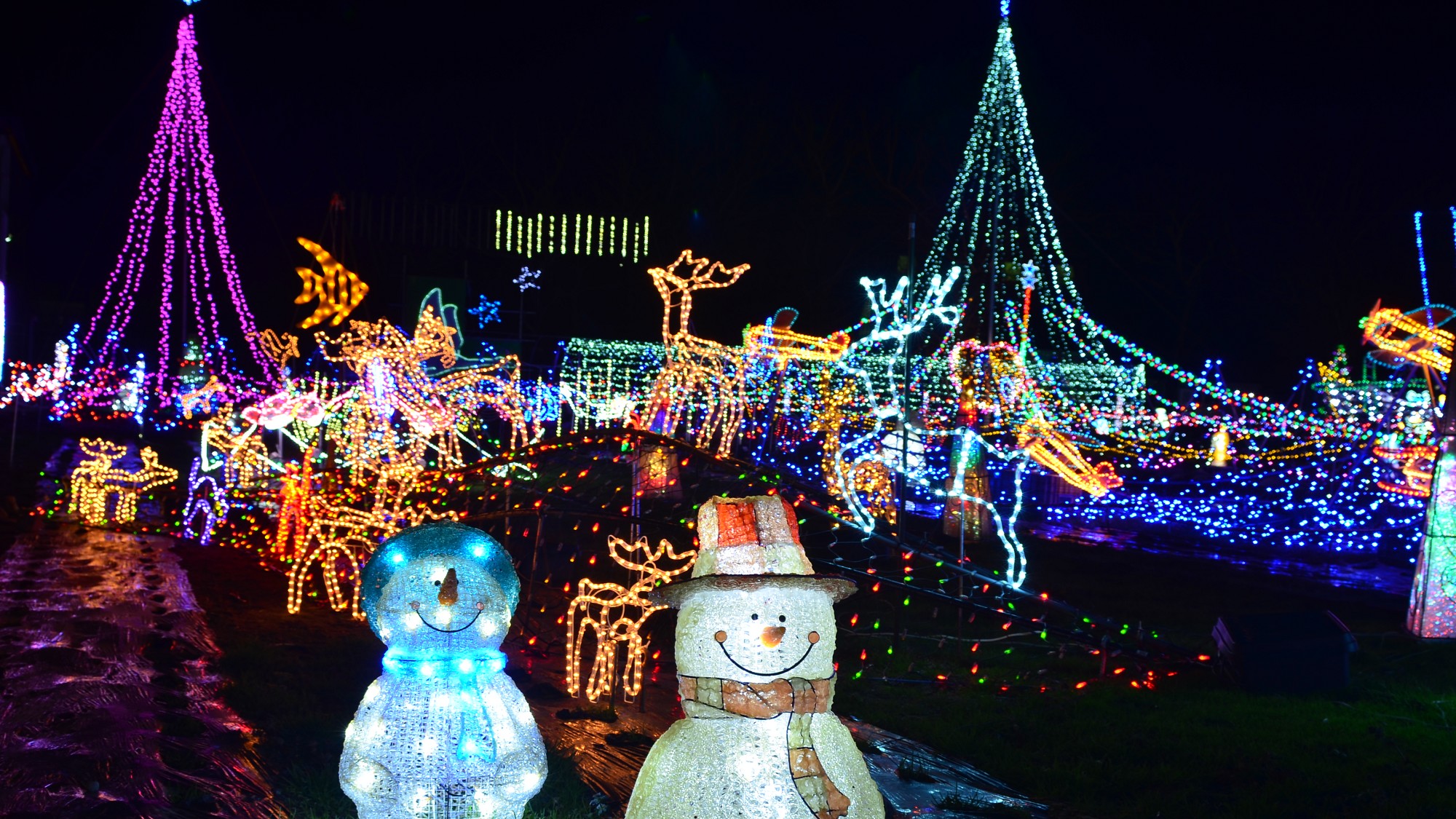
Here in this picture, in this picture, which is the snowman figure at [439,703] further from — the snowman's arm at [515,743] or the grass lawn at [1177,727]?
the grass lawn at [1177,727]

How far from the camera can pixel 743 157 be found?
28.3 meters

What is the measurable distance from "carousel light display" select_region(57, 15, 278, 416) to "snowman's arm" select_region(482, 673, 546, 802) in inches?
620

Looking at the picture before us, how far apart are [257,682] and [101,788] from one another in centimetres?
193

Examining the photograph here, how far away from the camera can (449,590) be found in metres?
4.26

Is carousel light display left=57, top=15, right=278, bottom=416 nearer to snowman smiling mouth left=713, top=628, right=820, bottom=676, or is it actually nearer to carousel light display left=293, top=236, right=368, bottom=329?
carousel light display left=293, top=236, right=368, bottom=329

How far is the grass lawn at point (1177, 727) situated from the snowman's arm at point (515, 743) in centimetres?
289

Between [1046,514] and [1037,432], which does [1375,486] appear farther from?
[1037,432]

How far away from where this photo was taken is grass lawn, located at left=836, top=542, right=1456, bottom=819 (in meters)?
5.96

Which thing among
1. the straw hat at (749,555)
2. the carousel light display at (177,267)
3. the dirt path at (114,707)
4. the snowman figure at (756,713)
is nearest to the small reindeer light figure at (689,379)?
the dirt path at (114,707)

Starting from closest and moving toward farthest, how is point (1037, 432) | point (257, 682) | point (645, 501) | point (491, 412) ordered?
point (257, 682)
point (645, 501)
point (1037, 432)
point (491, 412)

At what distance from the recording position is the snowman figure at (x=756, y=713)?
3564mm

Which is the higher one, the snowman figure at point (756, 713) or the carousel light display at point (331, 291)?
the carousel light display at point (331, 291)

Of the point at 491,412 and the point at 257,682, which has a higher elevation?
the point at 491,412

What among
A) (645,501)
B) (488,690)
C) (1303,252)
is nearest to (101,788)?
(488,690)
